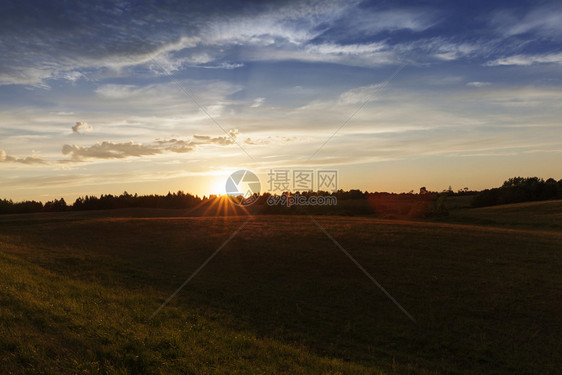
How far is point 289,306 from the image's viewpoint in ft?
52.2

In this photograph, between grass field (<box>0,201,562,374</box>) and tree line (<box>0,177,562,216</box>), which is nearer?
grass field (<box>0,201,562,374</box>)

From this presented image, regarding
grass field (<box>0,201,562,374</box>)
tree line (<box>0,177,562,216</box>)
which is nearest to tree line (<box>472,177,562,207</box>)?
tree line (<box>0,177,562,216</box>)

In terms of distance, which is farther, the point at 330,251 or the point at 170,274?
the point at 330,251

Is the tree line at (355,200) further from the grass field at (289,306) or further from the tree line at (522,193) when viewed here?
the grass field at (289,306)

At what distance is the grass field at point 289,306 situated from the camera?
30.4ft

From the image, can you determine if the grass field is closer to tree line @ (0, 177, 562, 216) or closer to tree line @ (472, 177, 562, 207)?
tree line @ (0, 177, 562, 216)

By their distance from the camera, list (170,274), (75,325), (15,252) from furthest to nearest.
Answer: (15,252) → (170,274) → (75,325)

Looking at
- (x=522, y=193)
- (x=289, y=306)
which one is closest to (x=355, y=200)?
(x=522, y=193)

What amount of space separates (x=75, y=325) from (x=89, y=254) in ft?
57.2

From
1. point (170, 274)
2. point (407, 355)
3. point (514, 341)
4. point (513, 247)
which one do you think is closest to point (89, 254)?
point (170, 274)

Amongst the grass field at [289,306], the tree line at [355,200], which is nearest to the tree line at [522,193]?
the tree line at [355,200]

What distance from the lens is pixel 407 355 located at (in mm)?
11633

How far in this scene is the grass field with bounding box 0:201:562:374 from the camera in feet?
30.4

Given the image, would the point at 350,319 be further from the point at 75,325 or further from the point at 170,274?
the point at 170,274
